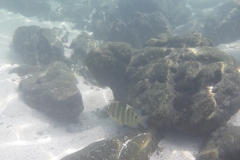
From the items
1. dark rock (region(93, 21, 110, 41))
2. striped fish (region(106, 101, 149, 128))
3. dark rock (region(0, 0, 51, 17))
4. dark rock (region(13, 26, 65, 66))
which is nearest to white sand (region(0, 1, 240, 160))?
striped fish (region(106, 101, 149, 128))

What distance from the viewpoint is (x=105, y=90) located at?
7188 mm

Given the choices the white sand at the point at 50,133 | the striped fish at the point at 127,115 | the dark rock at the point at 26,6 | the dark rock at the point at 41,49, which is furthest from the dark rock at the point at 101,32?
the striped fish at the point at 127,115

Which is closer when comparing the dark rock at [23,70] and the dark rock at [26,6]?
the dark rock at [23,70]

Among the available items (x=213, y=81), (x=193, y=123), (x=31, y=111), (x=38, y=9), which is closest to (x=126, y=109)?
(x=193, y=123)

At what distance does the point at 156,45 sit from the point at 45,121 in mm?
4589

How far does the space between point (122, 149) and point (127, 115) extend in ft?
2.35

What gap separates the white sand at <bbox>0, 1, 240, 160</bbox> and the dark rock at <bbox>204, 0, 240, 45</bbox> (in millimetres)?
7347

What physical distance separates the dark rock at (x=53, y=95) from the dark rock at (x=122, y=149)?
2239 mm

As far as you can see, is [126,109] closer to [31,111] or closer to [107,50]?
[107,50]

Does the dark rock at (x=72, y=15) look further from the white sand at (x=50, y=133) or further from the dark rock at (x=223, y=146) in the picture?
the dark rock at (x=223, y=146)

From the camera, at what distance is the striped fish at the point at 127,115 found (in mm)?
3422

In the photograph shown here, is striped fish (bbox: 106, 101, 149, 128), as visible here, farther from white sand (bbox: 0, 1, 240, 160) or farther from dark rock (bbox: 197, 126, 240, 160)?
dark rock (bbox: 197, 126, 240, 160)

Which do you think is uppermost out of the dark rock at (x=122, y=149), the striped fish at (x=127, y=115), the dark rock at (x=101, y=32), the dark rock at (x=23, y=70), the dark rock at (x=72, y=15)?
the dark rock at (x=72, y=15)

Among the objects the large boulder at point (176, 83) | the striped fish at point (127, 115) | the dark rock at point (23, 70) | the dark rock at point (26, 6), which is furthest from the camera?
the dark rock at point (26, 6)
